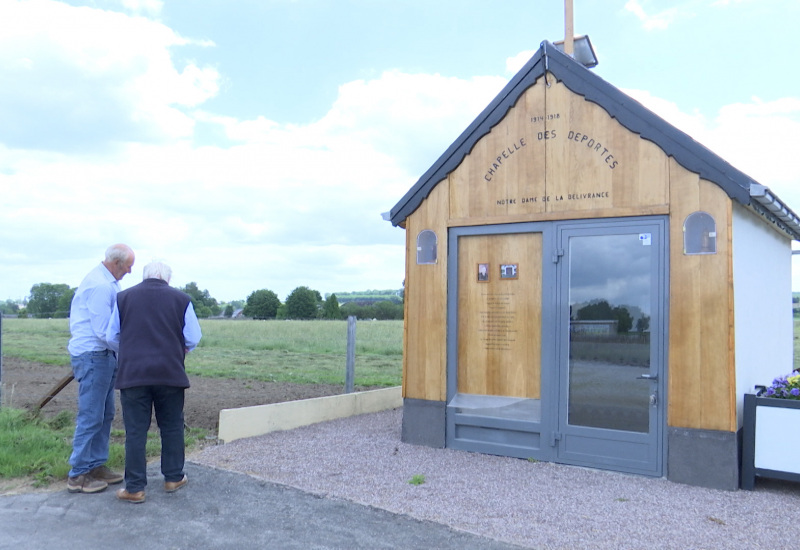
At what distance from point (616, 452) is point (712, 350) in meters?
1.41

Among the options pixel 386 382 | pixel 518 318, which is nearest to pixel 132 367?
pixel 518 318

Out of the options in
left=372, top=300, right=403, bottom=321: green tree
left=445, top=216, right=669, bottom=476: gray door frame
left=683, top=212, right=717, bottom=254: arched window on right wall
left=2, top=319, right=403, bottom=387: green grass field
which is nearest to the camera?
left=683, top=212, right=717, bottom=254: arched window on right wall

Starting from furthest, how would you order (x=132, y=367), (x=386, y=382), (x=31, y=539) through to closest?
(x=386, y=382)
(x=132, y=367)
(x=31, y=539)

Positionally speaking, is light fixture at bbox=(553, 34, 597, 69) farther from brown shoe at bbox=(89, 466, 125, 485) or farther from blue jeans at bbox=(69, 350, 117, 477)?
brown shoe at bbox=(89, 466, 125, 485)

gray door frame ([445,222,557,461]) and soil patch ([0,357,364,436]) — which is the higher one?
gray door frame ([445,222,557,461])

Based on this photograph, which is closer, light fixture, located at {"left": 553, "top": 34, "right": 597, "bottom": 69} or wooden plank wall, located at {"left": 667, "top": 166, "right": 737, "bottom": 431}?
wooden plank wall, located at {"left": 667, "top": 166, "right": 737, "bottom": 431}

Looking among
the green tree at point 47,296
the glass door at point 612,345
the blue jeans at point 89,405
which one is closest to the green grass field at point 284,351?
the glass door at point 612,345

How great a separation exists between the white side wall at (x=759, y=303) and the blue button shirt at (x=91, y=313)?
5.82 metres

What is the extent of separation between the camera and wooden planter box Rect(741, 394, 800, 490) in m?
6.26

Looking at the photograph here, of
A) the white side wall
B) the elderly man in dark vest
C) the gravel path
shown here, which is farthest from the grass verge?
the white side wall

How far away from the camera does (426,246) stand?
8.29 m

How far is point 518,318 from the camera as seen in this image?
7.61m

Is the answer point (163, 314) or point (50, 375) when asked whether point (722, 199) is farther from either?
point (50, 375)

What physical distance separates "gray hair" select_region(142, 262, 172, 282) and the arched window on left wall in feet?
10.5
